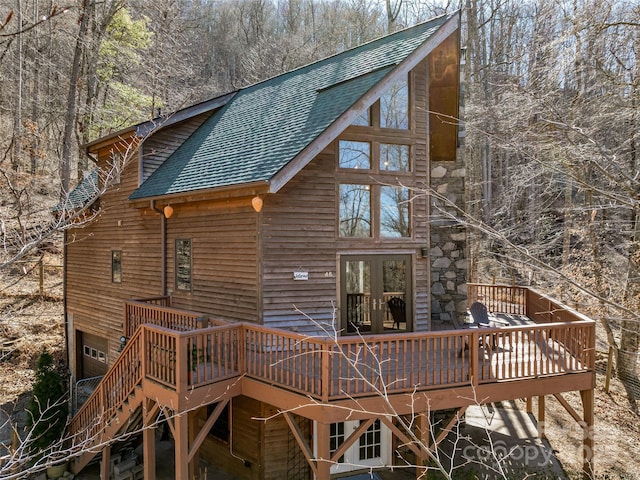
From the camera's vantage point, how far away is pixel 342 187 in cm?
873

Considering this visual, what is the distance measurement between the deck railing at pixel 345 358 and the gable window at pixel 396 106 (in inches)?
176

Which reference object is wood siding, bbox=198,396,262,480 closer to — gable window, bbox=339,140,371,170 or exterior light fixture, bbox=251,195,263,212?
exterior light fixture, bbox=251,195,263,212

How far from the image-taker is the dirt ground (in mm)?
9180

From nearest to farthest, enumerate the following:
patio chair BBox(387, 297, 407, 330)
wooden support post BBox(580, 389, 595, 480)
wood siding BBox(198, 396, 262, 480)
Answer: wooden support post BBox(580, 389, 595, 480) → wood siding BBox(198, 396, 262, 480) → patio chair BBox(387, 297, 407, 330)

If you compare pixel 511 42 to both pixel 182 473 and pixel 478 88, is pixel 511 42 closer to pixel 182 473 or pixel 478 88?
pixel 478 88

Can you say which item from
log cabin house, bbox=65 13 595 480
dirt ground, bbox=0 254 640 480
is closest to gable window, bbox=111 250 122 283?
log cabin house, bbox=65 13 595 480

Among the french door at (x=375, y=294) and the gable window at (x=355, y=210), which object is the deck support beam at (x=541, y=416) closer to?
the french door at (x=375, y=294)

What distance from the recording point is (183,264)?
10047mm

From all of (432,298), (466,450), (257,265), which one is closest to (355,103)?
(257,265)

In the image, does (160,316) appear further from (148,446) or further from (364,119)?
(364,119)

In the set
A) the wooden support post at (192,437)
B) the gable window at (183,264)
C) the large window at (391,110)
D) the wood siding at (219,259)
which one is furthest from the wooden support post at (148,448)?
the large window at (391,110)

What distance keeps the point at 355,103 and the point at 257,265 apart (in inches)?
134

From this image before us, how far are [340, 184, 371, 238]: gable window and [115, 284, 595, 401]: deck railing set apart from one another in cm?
256

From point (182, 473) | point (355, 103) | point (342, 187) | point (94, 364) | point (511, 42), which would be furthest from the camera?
point (511, 42)
